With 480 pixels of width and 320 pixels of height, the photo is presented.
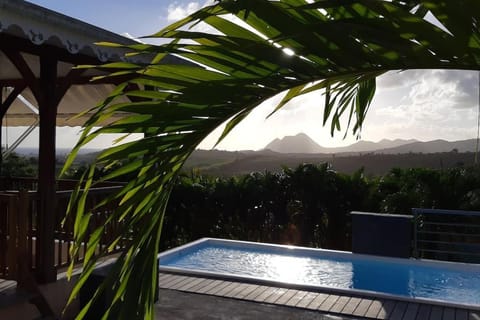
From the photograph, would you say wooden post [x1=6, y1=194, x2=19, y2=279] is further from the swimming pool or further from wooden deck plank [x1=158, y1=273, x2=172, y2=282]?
the swimming pool

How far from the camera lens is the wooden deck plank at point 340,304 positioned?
538cm

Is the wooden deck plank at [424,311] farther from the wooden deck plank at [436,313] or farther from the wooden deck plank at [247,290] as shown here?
the wooden deck plank at [247,290]

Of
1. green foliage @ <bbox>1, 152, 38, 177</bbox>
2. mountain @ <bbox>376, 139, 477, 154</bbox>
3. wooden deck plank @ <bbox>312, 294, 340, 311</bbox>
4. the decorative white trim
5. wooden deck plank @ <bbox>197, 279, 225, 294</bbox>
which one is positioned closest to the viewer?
the decorative white trim

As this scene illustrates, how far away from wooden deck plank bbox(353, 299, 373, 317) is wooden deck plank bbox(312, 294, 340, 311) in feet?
0.92

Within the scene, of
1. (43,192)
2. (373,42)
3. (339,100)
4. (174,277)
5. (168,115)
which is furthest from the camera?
(174,277)

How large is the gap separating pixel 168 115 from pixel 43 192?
4.17 meters

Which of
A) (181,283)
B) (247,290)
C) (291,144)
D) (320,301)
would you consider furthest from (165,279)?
(291,144)

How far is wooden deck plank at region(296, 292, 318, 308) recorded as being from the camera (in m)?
5.54

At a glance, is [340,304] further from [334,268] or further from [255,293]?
[334,268]

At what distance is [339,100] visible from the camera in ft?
7.44

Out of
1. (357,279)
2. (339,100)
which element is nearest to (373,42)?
(339,100)

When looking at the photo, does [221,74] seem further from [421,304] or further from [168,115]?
[421,304]

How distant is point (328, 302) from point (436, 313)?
3.67 ft

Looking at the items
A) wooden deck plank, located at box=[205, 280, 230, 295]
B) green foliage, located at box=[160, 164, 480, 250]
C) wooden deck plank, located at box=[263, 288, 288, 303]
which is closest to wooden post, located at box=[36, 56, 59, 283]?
wooden deck plank, located at box=[205, 280, 230, 295]
